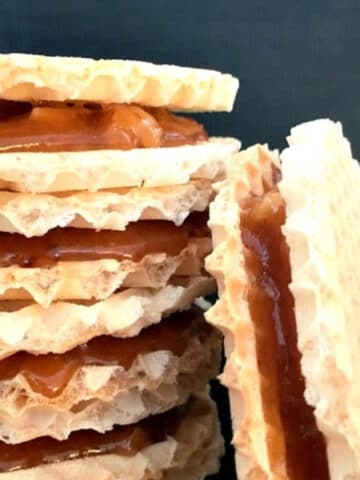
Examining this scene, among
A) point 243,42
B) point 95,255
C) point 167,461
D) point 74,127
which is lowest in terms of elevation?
point 167,461

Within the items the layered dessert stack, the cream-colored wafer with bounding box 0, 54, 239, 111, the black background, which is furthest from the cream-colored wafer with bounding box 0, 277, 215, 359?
the black background

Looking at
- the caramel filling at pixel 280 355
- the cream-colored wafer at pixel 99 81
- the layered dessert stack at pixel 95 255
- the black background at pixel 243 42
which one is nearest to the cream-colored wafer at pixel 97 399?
the layered dessert stack at pixel 95 255

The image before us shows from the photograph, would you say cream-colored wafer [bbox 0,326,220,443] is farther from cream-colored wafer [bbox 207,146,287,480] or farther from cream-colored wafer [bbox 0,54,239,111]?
cream-colored wafer [bbox 0,54,239,111]

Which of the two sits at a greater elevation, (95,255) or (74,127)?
(74,127)

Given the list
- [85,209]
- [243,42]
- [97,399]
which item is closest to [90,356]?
[97,399]

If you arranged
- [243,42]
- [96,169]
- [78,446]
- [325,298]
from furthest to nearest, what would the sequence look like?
[243,42] < [78,446] < [96,169] < [325,298]

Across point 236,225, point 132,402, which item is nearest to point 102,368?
point 132,402

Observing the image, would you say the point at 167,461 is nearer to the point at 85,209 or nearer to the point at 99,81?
the point at 85,209

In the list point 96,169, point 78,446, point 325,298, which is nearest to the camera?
point 325,298
